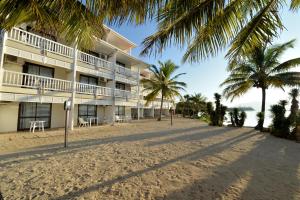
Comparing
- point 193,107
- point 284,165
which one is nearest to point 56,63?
point 284,165

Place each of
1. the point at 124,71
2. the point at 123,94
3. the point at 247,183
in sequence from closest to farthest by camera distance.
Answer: the point at 247,183 < the point at 123,94 < the point at 124,71

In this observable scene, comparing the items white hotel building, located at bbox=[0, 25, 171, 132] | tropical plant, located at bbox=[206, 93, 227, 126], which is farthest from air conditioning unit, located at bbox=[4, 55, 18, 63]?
tropical plant, located at bbox=[206, 93, 227, 126]

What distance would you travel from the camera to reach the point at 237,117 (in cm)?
1661

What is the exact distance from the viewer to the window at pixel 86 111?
1529cm

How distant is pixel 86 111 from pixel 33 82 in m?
6.14

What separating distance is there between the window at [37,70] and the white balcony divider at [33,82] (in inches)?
36.8

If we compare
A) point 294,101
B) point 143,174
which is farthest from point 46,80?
point 294,101

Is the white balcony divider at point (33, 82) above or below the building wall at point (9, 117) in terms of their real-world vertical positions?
above

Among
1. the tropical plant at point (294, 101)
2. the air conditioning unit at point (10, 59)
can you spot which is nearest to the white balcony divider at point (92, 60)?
the air conditioning unit at point (10, 59)

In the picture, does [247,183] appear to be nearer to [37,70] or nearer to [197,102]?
[37,70]

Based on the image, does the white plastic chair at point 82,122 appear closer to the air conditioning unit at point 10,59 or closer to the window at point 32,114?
the window at point 32,114

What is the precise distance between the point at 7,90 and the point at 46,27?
8146mm

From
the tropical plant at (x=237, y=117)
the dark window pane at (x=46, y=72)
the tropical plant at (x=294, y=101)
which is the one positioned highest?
the dark window pane at (x=46, y=72)

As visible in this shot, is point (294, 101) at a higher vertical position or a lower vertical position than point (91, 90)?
lower
